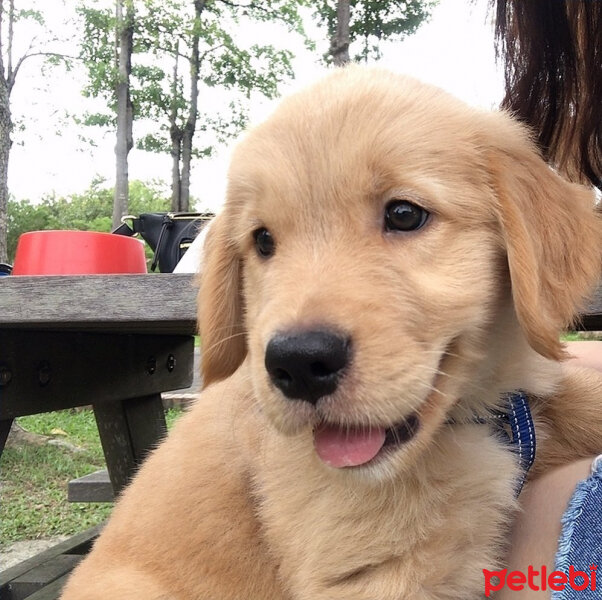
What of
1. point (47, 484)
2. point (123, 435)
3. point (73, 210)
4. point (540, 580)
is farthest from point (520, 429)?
point (73, 210)

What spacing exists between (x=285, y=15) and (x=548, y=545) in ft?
45.8

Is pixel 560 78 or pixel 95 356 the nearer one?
pixel 560 78

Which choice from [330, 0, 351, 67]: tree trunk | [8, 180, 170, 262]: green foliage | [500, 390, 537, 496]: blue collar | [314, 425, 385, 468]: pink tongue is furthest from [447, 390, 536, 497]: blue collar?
[8, 180, 170, 262]: green foliage

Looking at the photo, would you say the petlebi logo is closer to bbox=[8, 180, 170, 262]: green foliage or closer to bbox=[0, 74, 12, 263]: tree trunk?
bbox=[0, 74, 12, 263]: tree trunk

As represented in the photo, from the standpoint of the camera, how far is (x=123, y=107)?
13922mm

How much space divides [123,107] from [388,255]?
13931mm

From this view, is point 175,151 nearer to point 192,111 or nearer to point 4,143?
point 192,111

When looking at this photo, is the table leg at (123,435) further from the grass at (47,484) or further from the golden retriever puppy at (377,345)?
the golden retriever puppy at (377,345)

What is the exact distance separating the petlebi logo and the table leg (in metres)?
2.33

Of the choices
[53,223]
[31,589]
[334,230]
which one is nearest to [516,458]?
[334,230]

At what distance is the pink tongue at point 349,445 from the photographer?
1.23 m

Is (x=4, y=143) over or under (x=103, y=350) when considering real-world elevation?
over

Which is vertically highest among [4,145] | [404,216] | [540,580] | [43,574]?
[4,145]

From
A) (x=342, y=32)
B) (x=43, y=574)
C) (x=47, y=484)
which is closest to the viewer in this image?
(x=43, y=574)
